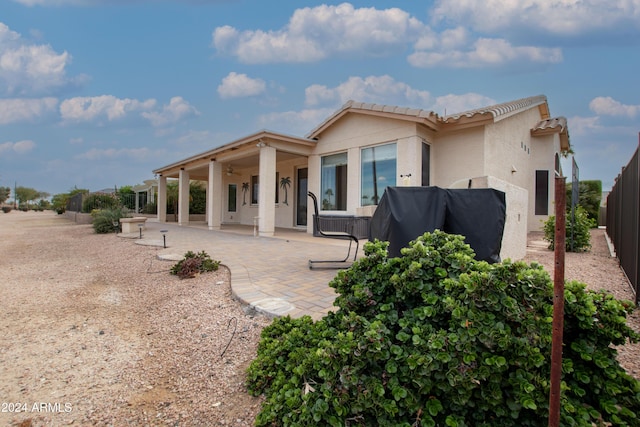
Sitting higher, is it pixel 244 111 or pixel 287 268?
pixel 244 111

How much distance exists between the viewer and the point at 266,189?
9531mm

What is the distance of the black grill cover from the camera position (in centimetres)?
284

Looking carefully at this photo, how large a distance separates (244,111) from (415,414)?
1794 cm

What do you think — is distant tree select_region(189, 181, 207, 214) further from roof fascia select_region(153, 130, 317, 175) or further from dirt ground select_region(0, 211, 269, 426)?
dirt ground select_region(0, 211, 269, 426)

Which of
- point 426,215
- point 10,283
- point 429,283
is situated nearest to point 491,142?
point 426,215

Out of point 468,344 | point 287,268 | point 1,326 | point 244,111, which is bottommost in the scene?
point 1,326

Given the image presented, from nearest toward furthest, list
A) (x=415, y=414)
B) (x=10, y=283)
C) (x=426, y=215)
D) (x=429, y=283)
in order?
(x=415, y=414), (x=429, y=283), (x=426, y=215), (x=10, y=283)

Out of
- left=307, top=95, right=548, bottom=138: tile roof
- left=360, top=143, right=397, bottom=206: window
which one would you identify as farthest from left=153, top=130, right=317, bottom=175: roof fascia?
left=360, top=143, right=397, bottom=206: window

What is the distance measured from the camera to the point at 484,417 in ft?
4.08

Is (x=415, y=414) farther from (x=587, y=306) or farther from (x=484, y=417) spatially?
(x=587, y=306)

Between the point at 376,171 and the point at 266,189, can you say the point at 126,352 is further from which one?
the point at 376,171

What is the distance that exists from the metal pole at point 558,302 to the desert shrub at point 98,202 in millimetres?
17013

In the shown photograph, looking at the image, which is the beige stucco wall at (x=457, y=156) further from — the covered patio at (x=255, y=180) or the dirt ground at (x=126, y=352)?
the dirt ground at (x=126, y=352)

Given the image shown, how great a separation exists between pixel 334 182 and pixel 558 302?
9122mm
